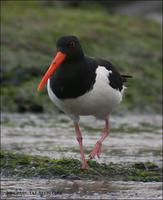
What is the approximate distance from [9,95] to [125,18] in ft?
19.4

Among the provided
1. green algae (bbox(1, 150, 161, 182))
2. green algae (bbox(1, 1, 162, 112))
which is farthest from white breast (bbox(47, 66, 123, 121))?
green algae (bbox(1, 1, 162, 112))

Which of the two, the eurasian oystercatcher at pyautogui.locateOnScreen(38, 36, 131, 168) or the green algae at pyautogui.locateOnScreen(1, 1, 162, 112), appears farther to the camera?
the green algae at pyautogui.locateOnScreen(1, 1, 162, 112)

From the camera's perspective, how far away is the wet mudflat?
703 centimetres

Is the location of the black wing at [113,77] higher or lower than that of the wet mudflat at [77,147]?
higher

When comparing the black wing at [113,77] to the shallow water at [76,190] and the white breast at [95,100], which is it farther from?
the shallow water at [76,190]

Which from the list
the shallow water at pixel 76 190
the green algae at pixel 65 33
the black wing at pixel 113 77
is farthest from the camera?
the green algae at pixel 65 33

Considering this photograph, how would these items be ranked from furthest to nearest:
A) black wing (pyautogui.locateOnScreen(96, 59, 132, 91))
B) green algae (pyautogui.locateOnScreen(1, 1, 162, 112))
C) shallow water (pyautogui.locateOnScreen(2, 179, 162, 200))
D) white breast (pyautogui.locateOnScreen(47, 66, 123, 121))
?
green algae (pyautogui.locateOnScreen(1, 1, 162, 112)) → black wing (pyautogui.locateOnScreen(96, 59, 132, 91)) → white breast (pyautogui.locateOnScreen(47, 66, 123, 121)) → shallow water (pyautogui.locateOnScreen(2, 179, 162, 200))

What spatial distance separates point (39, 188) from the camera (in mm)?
7039

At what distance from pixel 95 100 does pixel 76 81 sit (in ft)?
1.12

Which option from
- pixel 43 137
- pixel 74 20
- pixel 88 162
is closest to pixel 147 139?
pixel 43 137

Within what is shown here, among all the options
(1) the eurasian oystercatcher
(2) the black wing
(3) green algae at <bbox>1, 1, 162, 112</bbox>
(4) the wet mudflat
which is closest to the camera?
(4) the wet mudflat

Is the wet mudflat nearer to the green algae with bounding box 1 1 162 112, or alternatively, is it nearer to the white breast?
the green algae with bounding box 1 1 162 112

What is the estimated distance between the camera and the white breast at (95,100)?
7.51 meters

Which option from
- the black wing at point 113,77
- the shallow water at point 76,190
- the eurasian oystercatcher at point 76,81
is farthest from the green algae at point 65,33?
the shallow water at point 76,190
